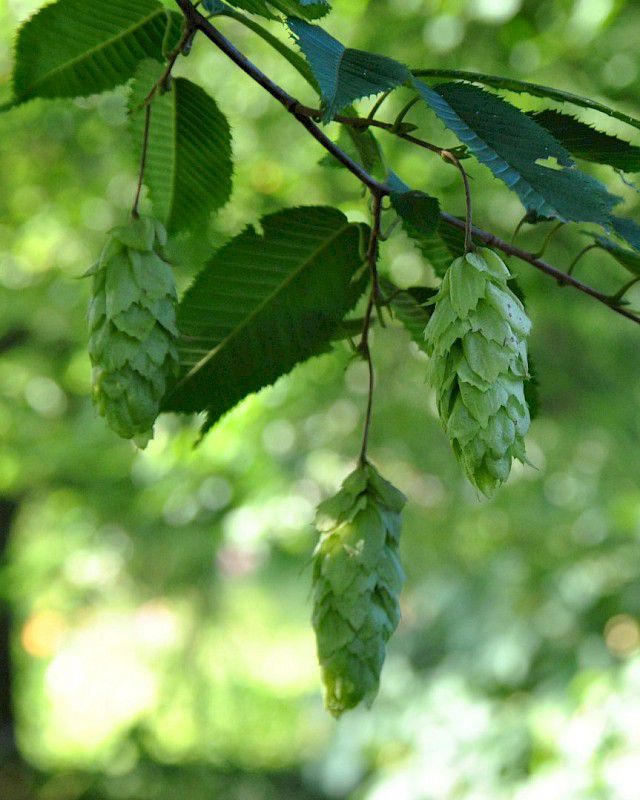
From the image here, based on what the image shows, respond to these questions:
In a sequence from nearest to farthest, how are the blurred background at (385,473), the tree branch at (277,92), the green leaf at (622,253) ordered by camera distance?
the tree branch at (277,92) < the green leaf at (622,253) < the blurred background at (385,473)

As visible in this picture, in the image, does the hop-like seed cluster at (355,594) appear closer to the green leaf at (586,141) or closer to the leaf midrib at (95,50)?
the green leaf at (586,141)

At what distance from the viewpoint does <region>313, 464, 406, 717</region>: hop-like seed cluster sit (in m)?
0.70

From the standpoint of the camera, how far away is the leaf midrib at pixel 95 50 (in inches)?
31.1

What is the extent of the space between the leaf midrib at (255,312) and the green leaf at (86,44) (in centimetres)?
20

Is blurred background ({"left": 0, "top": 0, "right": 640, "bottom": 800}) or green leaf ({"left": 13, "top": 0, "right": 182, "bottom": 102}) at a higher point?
green leaf ({"left": 13, "top": 0, "right": 182, "bottom": 102})

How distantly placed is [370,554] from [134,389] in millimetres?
211

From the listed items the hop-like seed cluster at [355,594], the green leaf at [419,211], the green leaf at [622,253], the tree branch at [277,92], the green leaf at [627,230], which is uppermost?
the green leaf at [627,230]

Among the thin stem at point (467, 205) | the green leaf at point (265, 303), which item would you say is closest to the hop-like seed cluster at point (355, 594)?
the green leaf at point (265, 303)

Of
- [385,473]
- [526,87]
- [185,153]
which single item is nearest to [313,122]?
[526,87]

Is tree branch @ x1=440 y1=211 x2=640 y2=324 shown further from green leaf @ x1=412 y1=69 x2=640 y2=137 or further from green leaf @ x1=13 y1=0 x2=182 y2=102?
green leaf @ x1=13 y1=0 x2=182 y2=102

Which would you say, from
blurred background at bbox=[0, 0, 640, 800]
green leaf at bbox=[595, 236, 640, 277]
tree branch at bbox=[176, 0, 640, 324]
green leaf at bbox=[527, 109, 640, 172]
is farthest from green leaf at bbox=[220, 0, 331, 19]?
blurred background at bbox=[0, 0, 640, 800]

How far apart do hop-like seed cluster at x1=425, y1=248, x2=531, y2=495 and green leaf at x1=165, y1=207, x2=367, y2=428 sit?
0.61ft

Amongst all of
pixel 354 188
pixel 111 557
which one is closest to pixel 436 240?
pixel 354 188

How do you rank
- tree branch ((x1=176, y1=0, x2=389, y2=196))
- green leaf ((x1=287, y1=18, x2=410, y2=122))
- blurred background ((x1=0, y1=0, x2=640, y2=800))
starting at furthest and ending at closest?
blurred background ((x1=0, y1=0, x2=640, y2=800)), tree branch ((x1=176, y1=0, x2=389, y2=196)), green leaf ((x1=287, y1=18, x2=410, y2=122))
